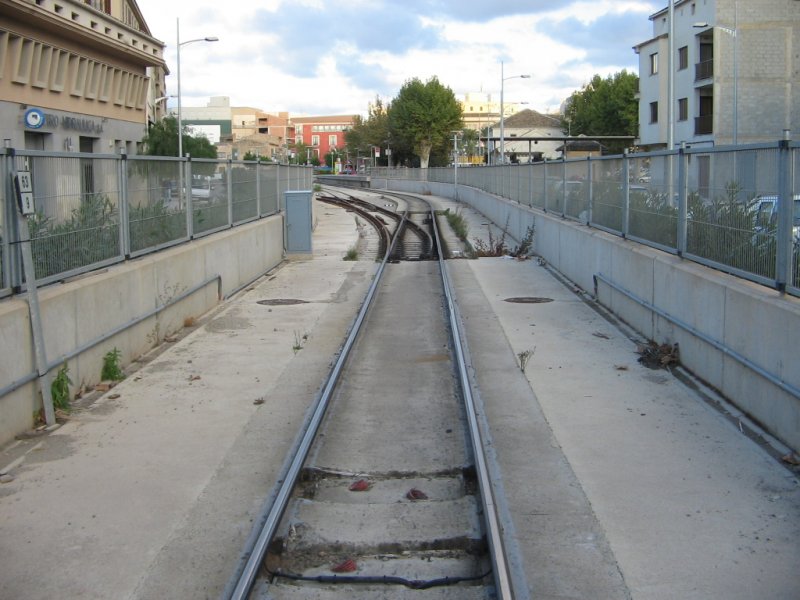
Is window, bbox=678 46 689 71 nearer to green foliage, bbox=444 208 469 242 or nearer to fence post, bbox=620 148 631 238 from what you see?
green foliage, bbox=444 208 469 242

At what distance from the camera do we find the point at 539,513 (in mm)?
6156

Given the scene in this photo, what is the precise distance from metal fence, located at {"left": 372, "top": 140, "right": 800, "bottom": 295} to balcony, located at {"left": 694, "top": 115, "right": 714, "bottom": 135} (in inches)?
1525

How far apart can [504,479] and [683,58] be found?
55.5 metres

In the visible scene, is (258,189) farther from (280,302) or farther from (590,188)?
(590,188)

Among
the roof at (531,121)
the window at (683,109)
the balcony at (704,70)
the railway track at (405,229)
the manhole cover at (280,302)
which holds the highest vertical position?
the roof at (531,121)

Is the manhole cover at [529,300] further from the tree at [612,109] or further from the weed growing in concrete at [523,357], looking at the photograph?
the tree at [612,109]

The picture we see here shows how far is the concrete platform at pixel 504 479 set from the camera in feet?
17.3

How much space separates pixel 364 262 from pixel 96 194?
42.7 feet

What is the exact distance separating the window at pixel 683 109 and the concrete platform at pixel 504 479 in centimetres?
4859

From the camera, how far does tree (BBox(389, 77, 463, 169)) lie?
10244 centimetres

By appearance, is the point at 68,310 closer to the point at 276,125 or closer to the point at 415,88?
the point at 415,88

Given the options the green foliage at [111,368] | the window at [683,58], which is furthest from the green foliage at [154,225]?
the window at [683,58]

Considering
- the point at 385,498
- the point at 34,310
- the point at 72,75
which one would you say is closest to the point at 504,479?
the point at 385,498

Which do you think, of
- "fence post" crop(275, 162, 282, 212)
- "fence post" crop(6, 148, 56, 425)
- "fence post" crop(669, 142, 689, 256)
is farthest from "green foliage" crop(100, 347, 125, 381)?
"fence post" crop(275, 162, 282, 212)
